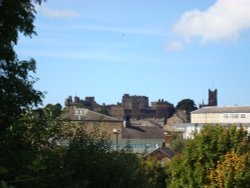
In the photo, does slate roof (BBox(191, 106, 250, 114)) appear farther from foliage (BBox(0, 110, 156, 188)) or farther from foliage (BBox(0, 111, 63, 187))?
foliage (BBox(0, 111, 63, 187))

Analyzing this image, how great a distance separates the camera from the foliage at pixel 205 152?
20078 mm

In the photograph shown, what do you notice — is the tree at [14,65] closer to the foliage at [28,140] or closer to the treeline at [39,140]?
the treeline at [39,140]

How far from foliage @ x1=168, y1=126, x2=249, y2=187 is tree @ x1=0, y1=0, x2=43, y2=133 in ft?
33.9

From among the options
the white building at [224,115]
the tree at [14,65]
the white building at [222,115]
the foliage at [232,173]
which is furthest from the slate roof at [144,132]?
the tree at [14,65]

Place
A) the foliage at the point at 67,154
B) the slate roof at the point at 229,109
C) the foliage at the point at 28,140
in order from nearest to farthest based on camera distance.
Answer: the foliage at the point at 28,140 < the foliage at the point at 67,154 < the slate roof at the point at 229,109

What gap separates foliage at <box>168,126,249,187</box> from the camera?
20.1 meters

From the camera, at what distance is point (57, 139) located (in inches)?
396

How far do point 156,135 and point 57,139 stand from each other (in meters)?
87.9

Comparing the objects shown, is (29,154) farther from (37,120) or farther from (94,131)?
(94,131)

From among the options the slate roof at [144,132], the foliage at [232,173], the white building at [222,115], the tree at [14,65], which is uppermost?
the white building at [222,115]

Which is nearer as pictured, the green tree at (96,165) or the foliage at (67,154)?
the foliage at (67,154)

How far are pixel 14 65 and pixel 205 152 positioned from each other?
35.8 feet

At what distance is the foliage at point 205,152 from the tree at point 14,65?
10339 millimetres

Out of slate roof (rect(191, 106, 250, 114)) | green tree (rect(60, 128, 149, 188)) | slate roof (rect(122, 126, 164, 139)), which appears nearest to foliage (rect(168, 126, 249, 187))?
green tree (rect(60, 128, 149, 188))
